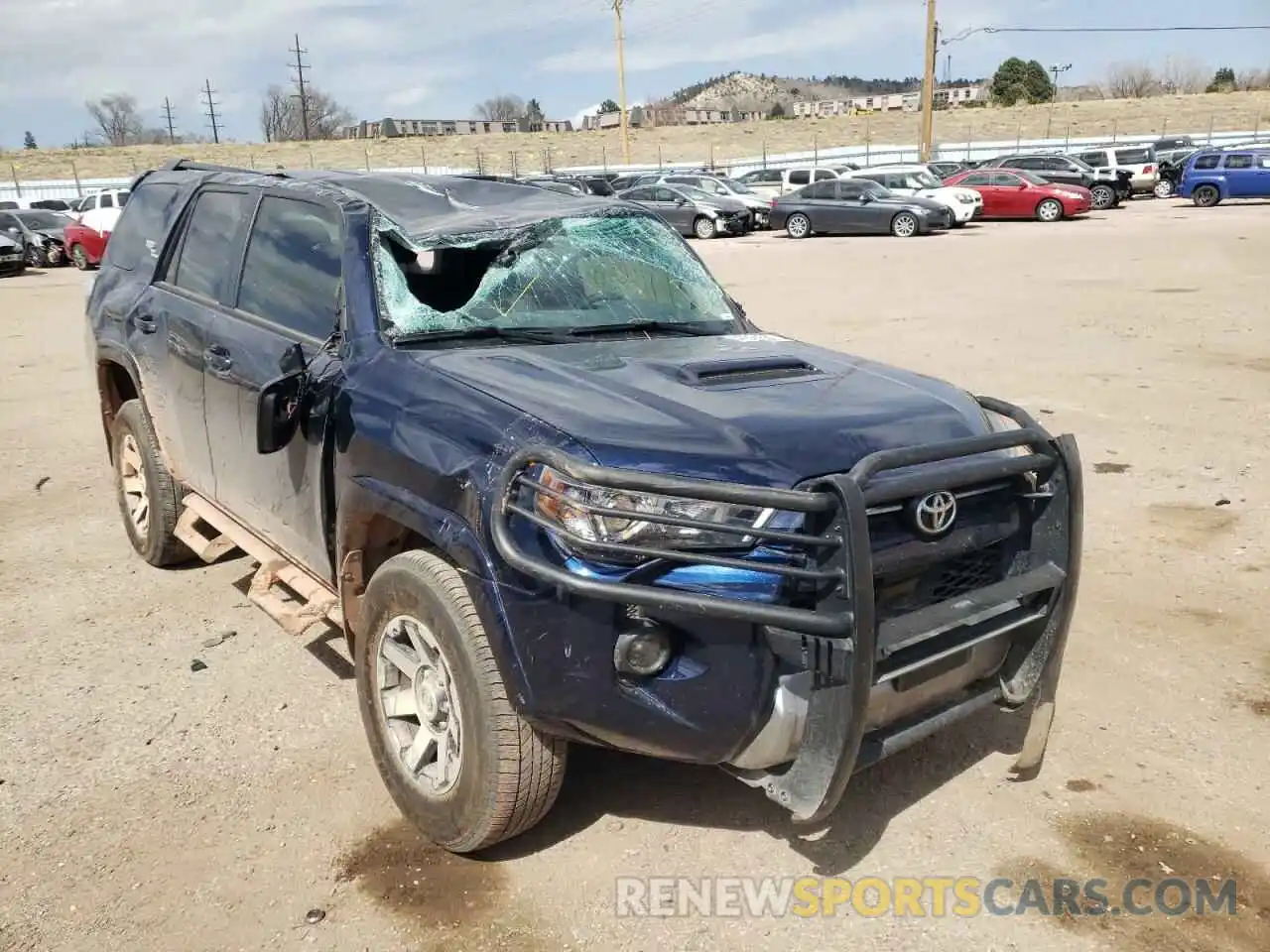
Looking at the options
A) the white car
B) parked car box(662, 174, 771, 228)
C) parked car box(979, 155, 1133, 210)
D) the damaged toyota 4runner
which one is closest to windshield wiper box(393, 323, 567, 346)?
the damaged toyota 4runner

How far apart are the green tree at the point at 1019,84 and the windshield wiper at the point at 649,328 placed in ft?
290

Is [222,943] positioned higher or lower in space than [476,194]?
lower

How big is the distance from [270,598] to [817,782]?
2.27 m

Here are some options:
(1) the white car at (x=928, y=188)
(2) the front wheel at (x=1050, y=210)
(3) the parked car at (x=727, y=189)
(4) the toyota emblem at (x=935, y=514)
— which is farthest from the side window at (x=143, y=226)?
(2) the front wheel at (x=1050, y=210)

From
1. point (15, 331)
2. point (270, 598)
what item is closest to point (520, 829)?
point (270, 598)

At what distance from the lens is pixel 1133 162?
110 feet

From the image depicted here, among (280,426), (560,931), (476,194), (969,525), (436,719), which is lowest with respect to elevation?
(560,931)

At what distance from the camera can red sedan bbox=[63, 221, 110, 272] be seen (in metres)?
24.0

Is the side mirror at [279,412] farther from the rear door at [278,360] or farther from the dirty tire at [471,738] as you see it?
the dirty tire at [471,738]

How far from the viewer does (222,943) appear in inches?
111

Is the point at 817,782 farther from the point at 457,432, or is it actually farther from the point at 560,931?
the point at 457,432

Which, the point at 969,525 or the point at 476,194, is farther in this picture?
the point at 476,194

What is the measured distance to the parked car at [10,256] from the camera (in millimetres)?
23188

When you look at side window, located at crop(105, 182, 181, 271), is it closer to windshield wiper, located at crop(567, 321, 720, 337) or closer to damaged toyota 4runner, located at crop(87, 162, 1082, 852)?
damaged toyota 4runner, located at crop(87, 162, 1082, 852)
